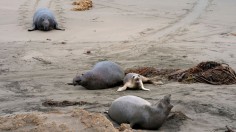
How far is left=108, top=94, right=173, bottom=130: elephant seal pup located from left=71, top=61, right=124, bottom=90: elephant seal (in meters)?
1.71

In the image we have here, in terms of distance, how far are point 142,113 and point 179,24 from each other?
25.0 ft

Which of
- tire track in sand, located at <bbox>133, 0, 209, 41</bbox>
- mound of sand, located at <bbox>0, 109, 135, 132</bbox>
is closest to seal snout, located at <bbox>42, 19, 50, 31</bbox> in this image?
tire track in sand, located at <bbox>133, 0, 209, 41</bbox>

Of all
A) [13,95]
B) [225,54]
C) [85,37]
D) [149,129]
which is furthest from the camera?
[85,37]

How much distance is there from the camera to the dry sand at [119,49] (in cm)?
595

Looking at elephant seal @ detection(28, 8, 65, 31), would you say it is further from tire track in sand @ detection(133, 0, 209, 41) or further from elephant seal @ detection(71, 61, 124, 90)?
elephant seal @ detection(71, 61, 124, 90)

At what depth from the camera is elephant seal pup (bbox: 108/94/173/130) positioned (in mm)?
5117

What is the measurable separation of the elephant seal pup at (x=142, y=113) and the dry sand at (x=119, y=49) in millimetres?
150

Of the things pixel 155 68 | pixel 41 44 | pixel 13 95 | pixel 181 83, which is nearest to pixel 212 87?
pixel 181 83

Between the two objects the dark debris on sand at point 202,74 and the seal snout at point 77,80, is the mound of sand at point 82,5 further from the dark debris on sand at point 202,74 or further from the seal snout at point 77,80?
the seal snout at point 77,80

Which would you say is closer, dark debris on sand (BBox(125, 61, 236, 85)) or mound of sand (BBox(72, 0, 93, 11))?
dark debris on sand (BBox(125, 61, 236, 85))

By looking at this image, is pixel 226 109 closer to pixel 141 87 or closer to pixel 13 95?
pixel 141 87

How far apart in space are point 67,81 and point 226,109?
8.69 feet

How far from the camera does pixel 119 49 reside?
9.72 m

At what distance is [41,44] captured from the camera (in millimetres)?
10352
